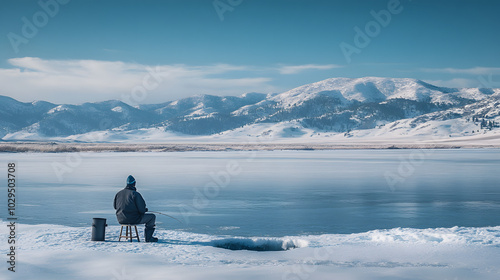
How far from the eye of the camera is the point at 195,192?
1032 inches

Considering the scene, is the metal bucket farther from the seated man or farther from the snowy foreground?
the seated man

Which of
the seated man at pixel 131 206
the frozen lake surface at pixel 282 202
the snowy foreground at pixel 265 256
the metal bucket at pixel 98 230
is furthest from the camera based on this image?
the frozen lake surface at pixel 282 202

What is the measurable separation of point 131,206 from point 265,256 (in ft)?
12.0

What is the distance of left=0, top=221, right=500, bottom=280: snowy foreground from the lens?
10.0 m

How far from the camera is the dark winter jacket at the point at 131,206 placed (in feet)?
41.8

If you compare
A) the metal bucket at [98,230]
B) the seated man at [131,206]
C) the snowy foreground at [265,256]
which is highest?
the seated man at [131,206]

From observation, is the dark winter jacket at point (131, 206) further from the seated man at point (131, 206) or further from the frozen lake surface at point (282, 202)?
the frozen lake surface at point (282, 202)

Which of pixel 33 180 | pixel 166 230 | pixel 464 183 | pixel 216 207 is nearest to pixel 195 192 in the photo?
pixel 216 207

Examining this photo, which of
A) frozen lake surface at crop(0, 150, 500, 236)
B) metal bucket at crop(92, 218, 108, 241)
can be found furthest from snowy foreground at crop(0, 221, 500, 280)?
frozen lake surface at crop(0, 150, 500, 236)

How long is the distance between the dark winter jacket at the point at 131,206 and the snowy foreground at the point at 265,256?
0.67m

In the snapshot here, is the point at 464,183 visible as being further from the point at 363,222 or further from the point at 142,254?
the point at 142,254

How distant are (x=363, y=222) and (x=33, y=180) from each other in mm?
24182

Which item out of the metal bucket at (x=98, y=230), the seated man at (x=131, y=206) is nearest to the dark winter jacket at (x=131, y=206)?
the seated man at (x=131, y=206)

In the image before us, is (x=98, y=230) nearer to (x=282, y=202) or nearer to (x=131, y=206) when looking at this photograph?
(x=131, y=206)
